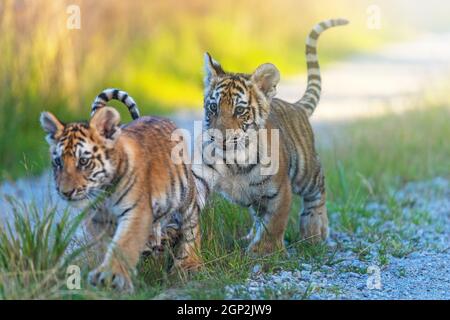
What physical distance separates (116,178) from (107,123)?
293 mm

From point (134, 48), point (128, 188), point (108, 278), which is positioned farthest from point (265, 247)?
point (134, 48)

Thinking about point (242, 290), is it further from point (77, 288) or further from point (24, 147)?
point (24, 147)

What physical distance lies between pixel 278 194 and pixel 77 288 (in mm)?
1910

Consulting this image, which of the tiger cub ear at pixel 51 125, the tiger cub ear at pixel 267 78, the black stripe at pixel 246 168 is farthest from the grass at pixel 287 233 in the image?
the tiger cub ear at pixel 267 78

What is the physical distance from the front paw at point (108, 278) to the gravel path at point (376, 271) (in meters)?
0.59

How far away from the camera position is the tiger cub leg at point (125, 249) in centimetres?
495

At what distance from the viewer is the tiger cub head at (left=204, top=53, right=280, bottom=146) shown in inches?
241

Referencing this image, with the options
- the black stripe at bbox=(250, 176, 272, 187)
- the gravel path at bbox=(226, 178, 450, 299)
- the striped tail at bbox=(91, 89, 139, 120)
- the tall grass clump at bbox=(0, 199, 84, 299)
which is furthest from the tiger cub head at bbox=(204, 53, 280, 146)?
the tall grass clump at bbox=(0, 199, 84, 299)

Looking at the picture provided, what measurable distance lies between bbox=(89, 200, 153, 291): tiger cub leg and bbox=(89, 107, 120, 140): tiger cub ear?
39cm

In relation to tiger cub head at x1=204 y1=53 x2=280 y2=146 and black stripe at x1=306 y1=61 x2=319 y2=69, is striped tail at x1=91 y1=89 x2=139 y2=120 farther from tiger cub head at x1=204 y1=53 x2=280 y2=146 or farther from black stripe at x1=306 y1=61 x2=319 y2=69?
black stripe at x1=306 y1=61 x2=319 y2=69

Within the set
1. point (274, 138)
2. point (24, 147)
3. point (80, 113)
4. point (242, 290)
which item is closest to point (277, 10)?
point (80, 113)

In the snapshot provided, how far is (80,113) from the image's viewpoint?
37.3 ft

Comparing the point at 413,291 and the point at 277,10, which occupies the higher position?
the point at 277,10
